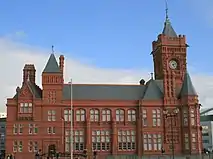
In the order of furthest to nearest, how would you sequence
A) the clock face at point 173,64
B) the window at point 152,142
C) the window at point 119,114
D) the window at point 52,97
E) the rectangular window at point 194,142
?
1. the clock face at point 173,64
2. the window at point 119,114
3. the window at point 152,142
4. the rectangular window at point 194,142
5. the window at point 52,97

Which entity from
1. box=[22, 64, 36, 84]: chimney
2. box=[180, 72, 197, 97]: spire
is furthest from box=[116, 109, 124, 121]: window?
box=[22, 64, 36, 84]: chimney

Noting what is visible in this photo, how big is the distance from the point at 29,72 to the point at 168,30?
117 feet

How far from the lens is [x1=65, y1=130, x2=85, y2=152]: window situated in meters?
81.4

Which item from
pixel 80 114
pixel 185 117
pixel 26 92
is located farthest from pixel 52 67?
pixel 185 117

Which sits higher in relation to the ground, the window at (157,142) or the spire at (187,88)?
the spire at (187,88)

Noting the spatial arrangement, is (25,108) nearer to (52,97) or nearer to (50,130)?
(52,97)

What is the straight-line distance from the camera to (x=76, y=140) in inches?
3209

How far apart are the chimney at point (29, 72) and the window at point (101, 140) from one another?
18263mm

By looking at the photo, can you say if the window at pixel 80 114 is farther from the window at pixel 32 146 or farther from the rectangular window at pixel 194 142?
the rectangular window at pixel 194 142

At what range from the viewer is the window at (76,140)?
8138cm

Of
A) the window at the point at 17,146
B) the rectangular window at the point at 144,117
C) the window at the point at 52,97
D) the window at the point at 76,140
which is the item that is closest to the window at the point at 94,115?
the window at the point at 76,140

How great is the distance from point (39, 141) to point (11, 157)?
7217 millimetres

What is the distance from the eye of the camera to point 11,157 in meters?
74.2

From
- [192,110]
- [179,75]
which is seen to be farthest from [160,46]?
[192,110]
